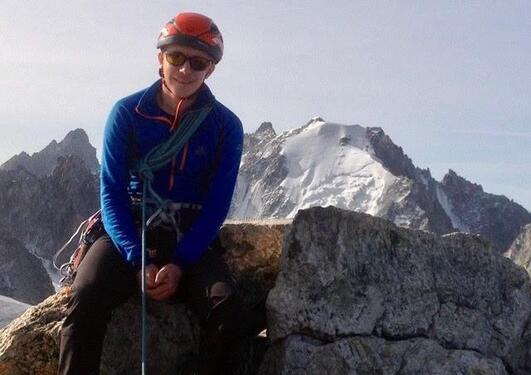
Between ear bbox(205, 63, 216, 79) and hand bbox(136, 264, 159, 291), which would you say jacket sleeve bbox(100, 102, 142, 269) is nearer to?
hand bbox(136, 264, 159, 291)

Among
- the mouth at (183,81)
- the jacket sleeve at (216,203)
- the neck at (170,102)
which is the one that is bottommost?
the jacket sleeve at (216,203)

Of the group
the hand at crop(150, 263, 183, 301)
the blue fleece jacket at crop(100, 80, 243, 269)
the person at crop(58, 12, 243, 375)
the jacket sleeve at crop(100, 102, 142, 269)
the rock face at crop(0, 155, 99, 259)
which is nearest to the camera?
the person at crop(58, 12, 243, 375)

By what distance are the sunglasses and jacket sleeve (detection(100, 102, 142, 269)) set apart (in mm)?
729

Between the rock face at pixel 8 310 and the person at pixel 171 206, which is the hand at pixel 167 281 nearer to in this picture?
the person at pixel 171 206

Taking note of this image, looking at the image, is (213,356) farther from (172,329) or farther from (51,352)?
(51,352)

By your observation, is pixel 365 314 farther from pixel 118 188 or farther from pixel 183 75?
pixel 183 75

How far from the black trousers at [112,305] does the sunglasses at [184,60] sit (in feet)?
6.51

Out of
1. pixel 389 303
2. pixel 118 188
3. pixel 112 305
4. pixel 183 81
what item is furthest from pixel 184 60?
pixel 389 303

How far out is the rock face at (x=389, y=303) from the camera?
7.03m

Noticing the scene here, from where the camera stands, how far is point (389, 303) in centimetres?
733

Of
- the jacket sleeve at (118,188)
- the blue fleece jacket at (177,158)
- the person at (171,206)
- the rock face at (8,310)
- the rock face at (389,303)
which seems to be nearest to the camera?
the person at (171,206)

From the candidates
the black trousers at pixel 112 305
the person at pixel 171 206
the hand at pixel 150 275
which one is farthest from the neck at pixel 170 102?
the hand at pixel 150 275

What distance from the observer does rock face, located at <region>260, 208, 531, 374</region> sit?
7031mm

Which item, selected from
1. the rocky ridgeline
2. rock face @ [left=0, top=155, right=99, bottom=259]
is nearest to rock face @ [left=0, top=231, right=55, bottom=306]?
rock face @ [left=0, top=155, right=99, bottom=259]
